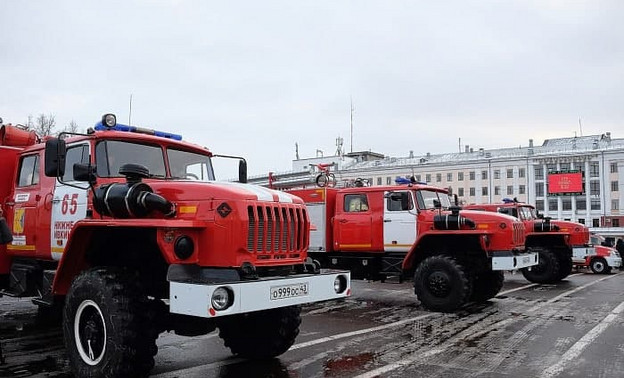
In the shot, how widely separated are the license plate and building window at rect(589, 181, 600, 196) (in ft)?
222

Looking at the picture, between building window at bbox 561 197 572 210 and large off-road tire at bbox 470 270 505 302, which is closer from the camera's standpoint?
large off-road tire at bbox 470 270 505 302

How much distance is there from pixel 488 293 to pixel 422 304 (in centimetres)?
181

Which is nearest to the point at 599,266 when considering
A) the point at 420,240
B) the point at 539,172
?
the point at 420,240

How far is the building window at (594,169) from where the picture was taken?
63969 mm

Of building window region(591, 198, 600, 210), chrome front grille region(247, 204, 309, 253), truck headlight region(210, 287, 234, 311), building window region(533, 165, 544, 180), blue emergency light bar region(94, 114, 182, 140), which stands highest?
building window region(533, 165, 544, 180)

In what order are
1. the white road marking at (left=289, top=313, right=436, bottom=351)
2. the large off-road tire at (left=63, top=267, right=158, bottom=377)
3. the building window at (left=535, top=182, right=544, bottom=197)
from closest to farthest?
the large off-road tire at (left=63, top=267, right=158, bottom=377) < the white road marking at (left=289, top=313, right=436, bottom=351) < the building window at (left=535, top=182, right=544, bottom=197)

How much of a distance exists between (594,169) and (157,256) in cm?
6822

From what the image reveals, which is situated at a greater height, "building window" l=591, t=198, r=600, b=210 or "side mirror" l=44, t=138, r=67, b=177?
"building window" l=591, t=198, r=600, b=210

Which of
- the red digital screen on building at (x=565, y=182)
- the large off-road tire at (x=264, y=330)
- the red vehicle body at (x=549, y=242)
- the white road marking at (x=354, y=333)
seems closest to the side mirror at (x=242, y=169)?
the large off-road tire at (x=264, y=330)

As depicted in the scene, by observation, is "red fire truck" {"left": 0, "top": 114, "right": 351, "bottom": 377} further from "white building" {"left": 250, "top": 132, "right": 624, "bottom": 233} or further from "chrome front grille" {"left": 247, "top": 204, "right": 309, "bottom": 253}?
"white building" {"left": 250, "top": 132, "right": 624, "bottom": 233}

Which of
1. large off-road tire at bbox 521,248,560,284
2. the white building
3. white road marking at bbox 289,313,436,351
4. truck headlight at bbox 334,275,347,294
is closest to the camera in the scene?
truck headlight at bbox 334,275,347,294

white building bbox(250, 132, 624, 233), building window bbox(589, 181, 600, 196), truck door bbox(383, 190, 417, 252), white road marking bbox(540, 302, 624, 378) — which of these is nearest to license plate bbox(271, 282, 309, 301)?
white road marking bbox(540, 302, 624, 378)

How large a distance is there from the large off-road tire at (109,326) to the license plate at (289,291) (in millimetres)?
1118

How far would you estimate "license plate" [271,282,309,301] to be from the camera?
4.74m
